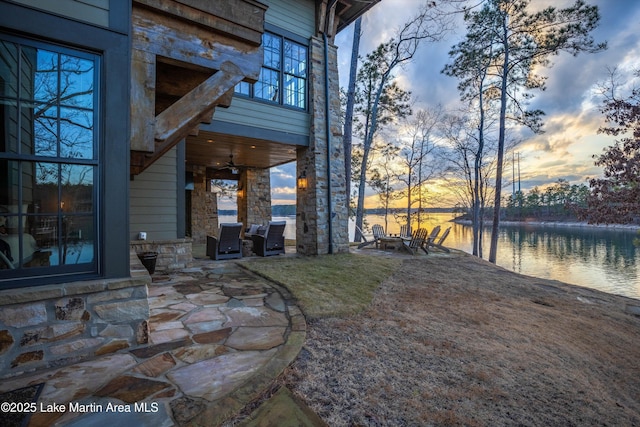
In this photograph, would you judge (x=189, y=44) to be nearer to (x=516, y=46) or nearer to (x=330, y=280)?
(x=330, y=280)

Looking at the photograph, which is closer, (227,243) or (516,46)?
(227,243)

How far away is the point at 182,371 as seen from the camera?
6.49 ft

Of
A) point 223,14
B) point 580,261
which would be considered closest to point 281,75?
point 223,14

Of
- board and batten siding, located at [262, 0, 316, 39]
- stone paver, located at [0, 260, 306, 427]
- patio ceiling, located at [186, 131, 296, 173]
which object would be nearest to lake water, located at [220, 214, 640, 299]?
patio ceiling, located at [186, 131, 296, 173]

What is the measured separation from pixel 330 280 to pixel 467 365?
262 centimetres

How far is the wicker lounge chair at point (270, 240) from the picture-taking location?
289 inches

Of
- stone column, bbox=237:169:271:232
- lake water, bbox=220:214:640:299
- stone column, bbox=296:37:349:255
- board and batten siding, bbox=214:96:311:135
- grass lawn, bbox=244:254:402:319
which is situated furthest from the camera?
stone column, bbox=237:169:271:232

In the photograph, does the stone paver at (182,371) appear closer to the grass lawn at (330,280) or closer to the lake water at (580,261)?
the grass lawn at (330,280)

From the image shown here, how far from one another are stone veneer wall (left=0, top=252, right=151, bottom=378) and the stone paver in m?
0.07

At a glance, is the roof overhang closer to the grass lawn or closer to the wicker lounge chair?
the wicker lounge chair

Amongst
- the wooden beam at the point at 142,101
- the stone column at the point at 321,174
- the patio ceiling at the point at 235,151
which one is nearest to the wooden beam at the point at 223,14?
the wooden beam at the point at 142,101

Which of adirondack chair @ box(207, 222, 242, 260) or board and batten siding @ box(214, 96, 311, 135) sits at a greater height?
board and batten siding @ box(214, 96, 311, 135)

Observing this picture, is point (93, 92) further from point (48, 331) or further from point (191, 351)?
point (191, 351)

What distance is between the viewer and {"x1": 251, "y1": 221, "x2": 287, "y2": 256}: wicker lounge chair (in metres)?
7.35
